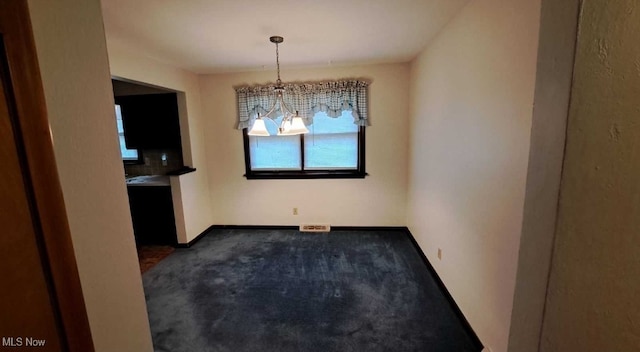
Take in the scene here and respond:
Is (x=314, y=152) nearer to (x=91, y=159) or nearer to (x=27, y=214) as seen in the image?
(x=91, y=159)

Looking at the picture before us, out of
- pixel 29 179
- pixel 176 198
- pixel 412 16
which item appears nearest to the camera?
pixel 29 179

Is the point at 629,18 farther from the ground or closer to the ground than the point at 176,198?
farther from the ground

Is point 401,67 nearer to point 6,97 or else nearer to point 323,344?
point 323,344

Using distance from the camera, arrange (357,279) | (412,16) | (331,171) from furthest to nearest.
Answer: (331,171), (357,279), (412,16)

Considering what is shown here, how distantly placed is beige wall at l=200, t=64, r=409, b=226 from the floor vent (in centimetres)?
7

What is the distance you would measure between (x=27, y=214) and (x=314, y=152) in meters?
3.32

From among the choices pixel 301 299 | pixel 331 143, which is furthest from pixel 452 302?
pixel 331 143

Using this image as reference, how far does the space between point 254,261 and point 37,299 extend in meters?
2.58

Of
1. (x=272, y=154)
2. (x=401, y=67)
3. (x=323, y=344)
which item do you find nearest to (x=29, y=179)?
(x=323, y=344)

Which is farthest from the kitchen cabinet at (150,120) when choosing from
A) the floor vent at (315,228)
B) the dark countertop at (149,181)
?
the floor vent at (315,228)

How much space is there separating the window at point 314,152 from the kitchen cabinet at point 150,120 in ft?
3.18

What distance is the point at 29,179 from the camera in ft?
2.02

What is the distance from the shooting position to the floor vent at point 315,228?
396cm

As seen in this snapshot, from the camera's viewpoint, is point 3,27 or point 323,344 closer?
point 3,27
